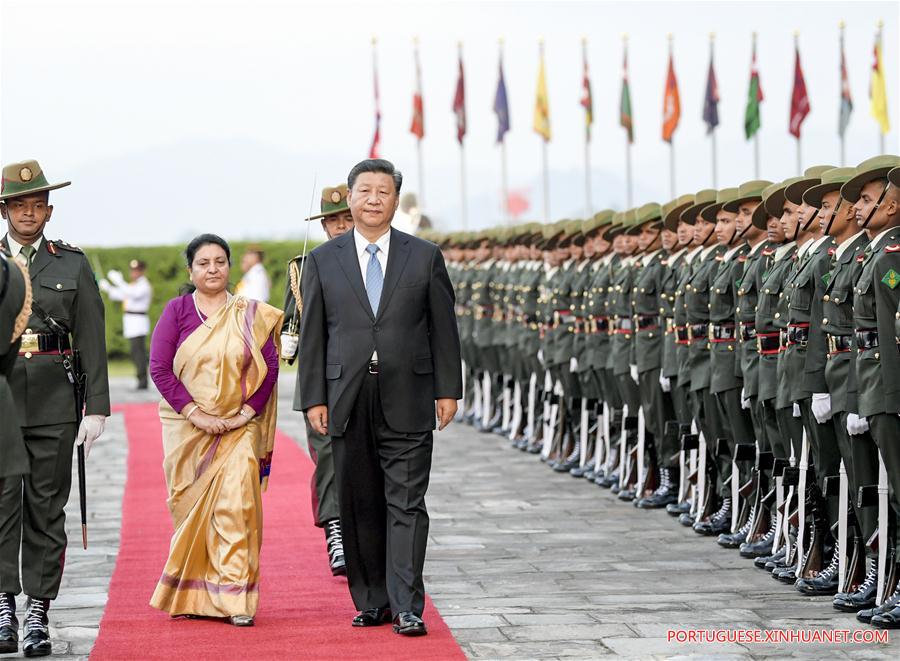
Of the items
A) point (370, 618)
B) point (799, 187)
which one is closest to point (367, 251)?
point (370, 618)

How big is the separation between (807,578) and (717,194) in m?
3.52

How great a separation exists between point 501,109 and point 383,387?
27.3 meters

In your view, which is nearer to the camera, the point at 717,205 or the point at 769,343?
the point at 769,343

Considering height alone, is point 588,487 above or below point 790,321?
below

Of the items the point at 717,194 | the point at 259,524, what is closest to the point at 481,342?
the point at 717,194

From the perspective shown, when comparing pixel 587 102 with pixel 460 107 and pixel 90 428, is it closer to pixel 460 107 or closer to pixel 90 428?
pixel 460 107

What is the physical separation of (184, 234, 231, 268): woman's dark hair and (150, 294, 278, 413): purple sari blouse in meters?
0.21

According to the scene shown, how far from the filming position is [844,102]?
27.7 metres

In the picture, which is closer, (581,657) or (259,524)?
(581,657)

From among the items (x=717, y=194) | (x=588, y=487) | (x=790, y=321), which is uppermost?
(x=717, y=194)

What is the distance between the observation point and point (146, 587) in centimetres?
841

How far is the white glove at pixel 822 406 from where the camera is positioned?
26.0 ft

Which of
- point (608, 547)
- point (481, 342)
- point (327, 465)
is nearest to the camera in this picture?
point (327, 465)

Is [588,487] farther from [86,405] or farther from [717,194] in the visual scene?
[86,405]
